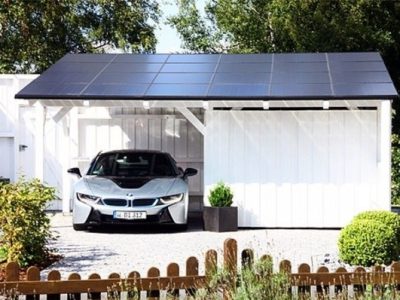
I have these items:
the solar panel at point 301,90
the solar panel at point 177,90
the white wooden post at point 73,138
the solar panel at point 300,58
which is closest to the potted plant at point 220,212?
the solar panel at point 177,90

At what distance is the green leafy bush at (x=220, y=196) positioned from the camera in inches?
576

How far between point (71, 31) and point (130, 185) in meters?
16.5

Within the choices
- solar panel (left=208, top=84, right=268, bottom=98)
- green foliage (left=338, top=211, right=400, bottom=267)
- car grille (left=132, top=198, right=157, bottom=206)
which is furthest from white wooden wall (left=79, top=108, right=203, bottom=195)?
green foliage (left=338, top=211, right=400, bottom=267)

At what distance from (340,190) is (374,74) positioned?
2445mm

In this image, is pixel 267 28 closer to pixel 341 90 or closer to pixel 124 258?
pixel 341 90

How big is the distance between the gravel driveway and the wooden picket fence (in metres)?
3.05

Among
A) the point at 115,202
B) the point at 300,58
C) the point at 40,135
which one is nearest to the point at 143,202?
the point at 115,202

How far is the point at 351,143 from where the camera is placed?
1526 cm

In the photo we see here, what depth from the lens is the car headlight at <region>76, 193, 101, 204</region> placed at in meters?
14.2

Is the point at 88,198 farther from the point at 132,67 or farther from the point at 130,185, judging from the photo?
the point at 132,67

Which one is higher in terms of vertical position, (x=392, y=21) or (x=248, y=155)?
(x=392, y=21)

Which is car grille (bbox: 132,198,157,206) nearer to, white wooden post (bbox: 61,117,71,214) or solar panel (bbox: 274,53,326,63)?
white wooden post (bbox: 61,117,71,214)

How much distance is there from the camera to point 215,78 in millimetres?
15883

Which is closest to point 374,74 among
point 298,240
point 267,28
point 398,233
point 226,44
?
point 298,240
